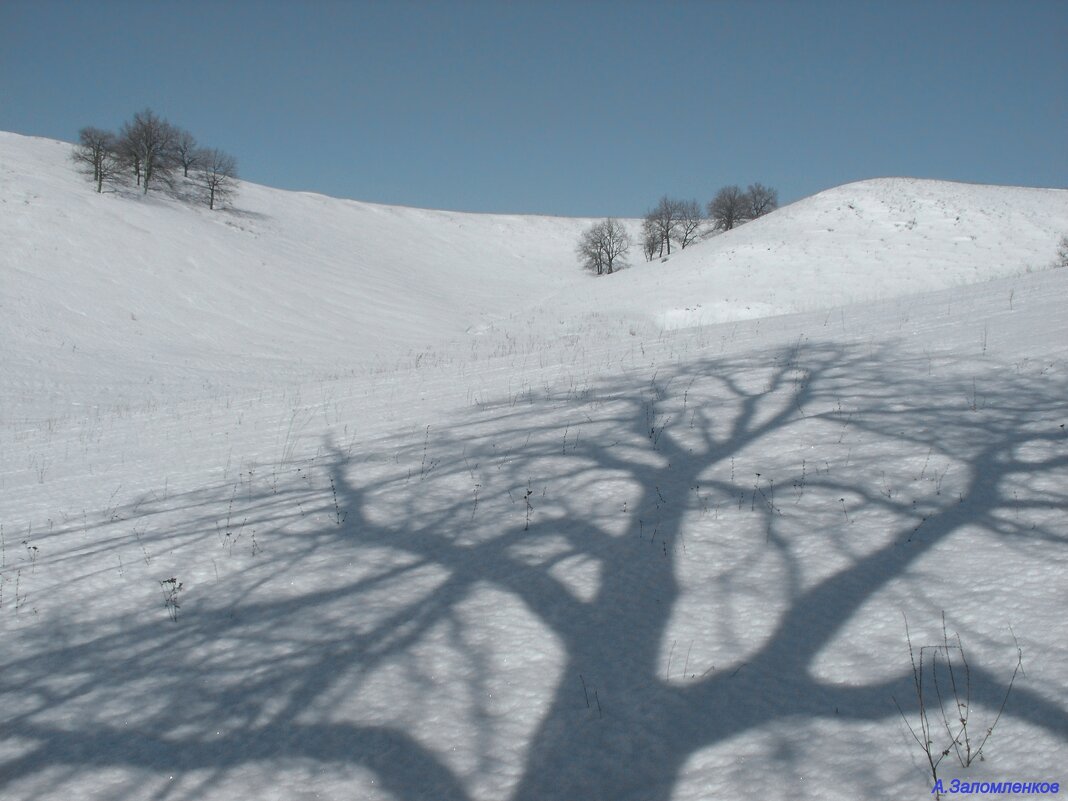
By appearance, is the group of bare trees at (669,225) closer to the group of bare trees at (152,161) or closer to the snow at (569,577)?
the group of bare trees at (152,161)

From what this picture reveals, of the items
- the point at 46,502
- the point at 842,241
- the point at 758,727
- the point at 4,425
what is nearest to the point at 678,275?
the point at 842,241

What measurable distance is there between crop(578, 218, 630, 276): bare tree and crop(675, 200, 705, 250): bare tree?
589 cm

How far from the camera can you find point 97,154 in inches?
1777

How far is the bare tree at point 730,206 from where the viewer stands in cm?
7056

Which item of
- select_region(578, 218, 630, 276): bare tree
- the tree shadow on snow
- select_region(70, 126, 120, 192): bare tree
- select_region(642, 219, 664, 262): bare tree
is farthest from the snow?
select_region(642, 219, 664, 262): bare tree

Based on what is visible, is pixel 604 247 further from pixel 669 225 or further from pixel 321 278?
pixel 321 278

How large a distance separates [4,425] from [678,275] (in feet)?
101

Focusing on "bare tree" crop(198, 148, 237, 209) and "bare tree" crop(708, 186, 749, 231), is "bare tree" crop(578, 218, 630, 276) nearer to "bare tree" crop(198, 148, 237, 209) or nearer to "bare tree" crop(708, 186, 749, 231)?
→ "bare tree" crop(708, 186, 749, 231)

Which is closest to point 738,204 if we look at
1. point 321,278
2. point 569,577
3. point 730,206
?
point 730,206

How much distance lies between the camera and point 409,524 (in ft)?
17.7

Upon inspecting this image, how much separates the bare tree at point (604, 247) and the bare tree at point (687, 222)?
5890mm

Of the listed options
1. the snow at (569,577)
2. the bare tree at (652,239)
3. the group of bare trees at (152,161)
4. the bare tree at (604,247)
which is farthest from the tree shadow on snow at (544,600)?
the bare tree at (652,239)

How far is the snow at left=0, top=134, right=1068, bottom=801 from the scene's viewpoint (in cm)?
312

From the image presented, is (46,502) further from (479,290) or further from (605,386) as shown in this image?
(479,290)
